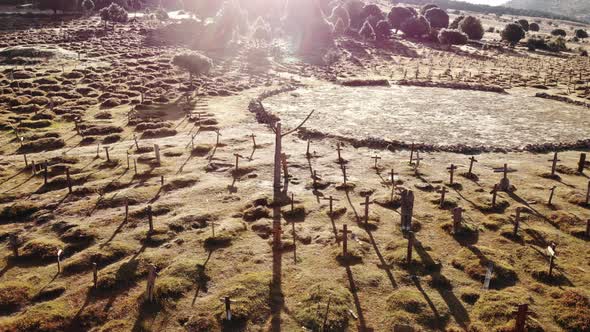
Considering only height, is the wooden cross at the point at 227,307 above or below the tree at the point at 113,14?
below

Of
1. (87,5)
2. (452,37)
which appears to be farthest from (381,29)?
(87,5)

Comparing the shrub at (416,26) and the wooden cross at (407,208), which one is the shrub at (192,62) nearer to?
the wooden cross at (407,208)

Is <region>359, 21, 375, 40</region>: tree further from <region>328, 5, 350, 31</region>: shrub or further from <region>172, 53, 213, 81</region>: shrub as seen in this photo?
<region>172, 53, 213, 81</region>: shrub

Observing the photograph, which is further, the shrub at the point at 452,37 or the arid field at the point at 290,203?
the shrub at the point at 452,37

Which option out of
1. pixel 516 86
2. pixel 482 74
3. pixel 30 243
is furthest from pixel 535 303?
pixel 482 74

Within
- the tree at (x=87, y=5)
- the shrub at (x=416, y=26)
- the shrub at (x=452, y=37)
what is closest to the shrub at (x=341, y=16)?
the shrub at (x=416, y=26)

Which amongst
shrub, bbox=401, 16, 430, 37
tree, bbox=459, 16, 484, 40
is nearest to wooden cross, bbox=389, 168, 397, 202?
shrub, bbox=401, 16, 430, 37

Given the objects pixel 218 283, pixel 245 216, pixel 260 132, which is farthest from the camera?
pixel 260 132

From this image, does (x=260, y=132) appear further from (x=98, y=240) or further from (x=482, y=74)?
(x=482, y=74)
